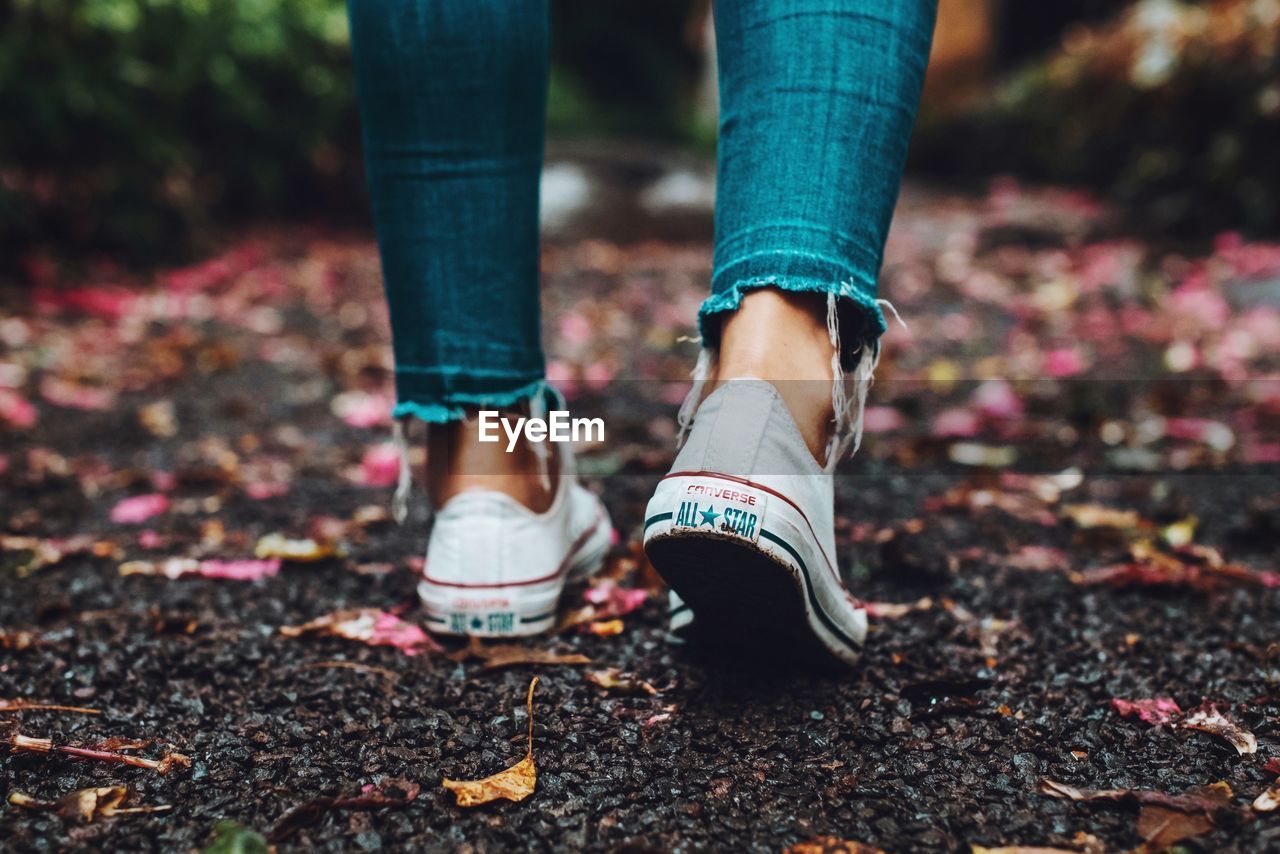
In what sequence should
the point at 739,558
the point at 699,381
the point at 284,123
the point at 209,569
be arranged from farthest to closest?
the point at 284,123
the point at 209,569
the point at 699,381
the point at 739,558

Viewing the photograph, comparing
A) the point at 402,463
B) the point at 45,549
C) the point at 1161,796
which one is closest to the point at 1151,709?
the point at 1161,796

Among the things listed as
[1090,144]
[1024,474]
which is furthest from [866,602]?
[1090,144]

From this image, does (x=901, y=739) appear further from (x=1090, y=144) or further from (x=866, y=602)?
(x=1090, y=144)

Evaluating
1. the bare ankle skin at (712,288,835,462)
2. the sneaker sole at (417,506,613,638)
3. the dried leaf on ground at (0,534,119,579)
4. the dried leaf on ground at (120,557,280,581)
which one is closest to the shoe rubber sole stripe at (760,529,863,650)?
the bare ankle skin at (712,288,835,462)

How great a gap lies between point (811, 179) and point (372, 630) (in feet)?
2.36

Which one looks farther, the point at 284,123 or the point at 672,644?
the point at 284,123

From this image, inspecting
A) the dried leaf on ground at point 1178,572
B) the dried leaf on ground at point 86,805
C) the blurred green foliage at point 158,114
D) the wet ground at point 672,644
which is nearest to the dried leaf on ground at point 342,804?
the wet ground at point 672,644

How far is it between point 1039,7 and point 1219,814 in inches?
371

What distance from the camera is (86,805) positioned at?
31.4 inches

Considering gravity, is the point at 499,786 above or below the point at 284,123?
below

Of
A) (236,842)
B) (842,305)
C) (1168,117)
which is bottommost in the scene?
(236,842)

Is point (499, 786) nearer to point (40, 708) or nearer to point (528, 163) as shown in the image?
point (40, 708)

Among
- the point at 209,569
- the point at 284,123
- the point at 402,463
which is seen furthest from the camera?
the point at 284,123

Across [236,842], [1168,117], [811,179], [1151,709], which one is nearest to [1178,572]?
[1151,709]
